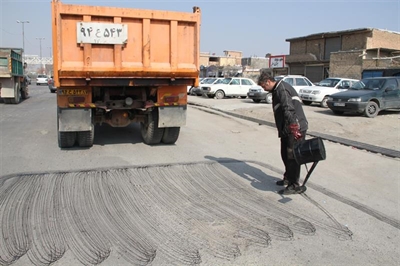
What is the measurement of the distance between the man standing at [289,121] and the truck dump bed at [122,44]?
253 centimetres

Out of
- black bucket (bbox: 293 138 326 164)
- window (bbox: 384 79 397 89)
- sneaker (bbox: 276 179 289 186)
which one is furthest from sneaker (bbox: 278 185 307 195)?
window (bbox: 384 79 397 89)

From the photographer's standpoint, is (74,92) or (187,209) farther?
(74,92)

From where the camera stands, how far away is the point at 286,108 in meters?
5.18

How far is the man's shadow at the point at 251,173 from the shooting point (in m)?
5.73

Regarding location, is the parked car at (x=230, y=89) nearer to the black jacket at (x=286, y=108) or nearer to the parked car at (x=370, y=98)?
the parked car at (x=370, y=98)

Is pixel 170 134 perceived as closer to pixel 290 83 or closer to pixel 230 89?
pixel 290 83

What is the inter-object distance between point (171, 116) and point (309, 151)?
3777mm

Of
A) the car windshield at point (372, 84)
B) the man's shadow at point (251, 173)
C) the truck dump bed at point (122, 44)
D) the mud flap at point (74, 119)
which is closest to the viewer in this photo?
the man's shadow at point (251, 173)

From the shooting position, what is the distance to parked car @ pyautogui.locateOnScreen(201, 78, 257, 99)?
2592 centimetres

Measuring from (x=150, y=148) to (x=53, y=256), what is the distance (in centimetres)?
489

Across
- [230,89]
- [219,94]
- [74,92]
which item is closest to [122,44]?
[74,92]

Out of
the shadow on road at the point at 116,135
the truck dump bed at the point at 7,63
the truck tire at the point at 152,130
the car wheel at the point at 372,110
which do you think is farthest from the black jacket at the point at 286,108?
the truck dump bed at the point at 7,63

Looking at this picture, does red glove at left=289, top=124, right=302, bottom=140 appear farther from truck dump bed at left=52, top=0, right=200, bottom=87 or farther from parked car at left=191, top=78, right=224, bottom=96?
parked car at left=191, top=78, right=224, bottom=96

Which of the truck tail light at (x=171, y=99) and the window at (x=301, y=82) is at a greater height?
the window at (x=301, y=82)
